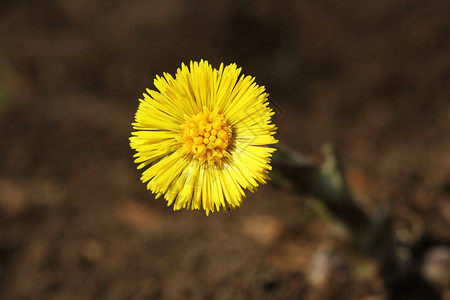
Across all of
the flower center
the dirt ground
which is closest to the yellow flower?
the flower center

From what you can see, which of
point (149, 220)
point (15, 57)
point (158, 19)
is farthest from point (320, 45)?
point (15, 57)

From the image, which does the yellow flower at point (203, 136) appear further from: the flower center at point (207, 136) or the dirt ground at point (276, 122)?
the dirt ground at point (276, 122)

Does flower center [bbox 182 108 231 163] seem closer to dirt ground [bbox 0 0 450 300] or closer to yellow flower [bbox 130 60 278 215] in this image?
yellow flower [bbox 130 60 278 215]

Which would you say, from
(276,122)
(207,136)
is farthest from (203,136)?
(276,122)

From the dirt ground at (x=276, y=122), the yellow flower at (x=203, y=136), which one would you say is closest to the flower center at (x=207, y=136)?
the yellow flower at (x=203, y=136)

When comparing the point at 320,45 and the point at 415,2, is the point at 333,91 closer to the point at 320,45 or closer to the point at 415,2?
the point at 320,45

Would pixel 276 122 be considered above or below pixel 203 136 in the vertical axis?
above

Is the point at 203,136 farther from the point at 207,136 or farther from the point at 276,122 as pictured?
the point at 276,122
